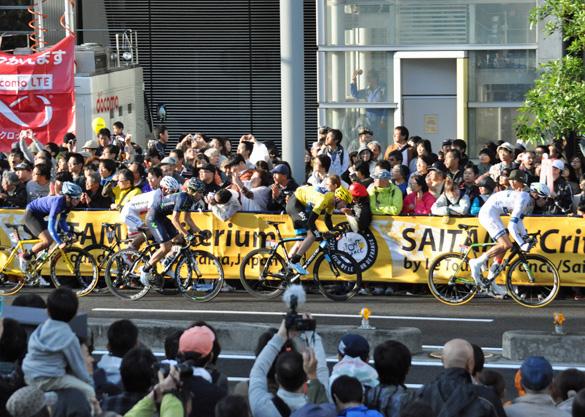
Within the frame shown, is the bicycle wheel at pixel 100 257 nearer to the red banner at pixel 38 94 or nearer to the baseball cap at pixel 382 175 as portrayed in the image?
the baseball cap at pixel 382 175

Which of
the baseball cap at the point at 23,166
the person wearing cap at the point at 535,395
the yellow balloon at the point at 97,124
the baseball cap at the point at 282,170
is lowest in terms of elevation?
the person wearing cap at the point at 535,395

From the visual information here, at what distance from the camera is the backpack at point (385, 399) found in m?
7.93

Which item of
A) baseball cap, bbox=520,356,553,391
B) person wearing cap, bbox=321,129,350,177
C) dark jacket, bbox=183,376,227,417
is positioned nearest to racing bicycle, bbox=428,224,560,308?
person wearing cap, bbox=321,129,350,177

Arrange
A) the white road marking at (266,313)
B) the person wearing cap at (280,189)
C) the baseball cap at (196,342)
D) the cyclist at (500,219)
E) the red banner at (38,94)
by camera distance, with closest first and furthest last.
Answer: the baseball cap at (196,342) → the white road marking at (266,313) → the cyclist at (500,219) → the person wearing cap at (280,189) → the red banner at (38,94)

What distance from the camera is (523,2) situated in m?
25.2

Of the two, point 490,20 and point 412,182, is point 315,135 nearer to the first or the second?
point 490,20

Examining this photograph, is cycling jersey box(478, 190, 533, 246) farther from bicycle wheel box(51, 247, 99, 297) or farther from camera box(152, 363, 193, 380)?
camera box(152, 363, 193, 380)

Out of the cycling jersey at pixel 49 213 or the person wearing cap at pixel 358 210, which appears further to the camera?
the person wearing cap at pixel 358 210

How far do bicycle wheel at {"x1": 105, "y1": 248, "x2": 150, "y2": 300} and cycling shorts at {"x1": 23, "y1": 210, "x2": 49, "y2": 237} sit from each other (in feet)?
3.27

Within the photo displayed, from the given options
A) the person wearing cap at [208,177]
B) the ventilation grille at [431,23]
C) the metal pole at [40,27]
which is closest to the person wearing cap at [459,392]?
the person wearing cap at [208,177]

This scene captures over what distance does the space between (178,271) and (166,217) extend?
697 mm

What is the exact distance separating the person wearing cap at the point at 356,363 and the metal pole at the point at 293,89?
1191 centimetres

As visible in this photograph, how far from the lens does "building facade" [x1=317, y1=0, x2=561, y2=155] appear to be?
2528 centimetres

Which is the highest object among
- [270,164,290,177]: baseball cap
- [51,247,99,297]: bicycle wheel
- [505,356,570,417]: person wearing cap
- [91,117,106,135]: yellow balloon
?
[91,117,106,135]: yellow balloon
